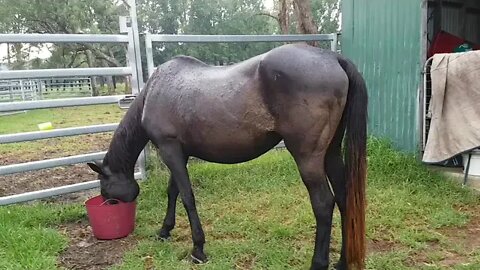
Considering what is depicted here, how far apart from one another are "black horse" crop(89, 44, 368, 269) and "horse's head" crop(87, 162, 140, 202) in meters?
0.49

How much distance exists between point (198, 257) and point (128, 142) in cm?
103

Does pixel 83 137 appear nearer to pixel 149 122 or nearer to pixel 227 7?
pixel 149 122

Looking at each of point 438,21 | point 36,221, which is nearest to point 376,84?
point 438,21

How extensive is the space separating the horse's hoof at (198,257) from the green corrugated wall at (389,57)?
9.94ft

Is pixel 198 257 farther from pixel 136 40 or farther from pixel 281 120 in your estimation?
pixel 136 40

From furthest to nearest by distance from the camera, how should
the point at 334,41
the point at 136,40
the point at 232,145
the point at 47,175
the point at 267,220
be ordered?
1. the point at 334,41
2. the point at 47,175
3. the point at 136,40
4. the point at 267,220
5. the point at 232,145

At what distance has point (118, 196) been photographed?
126 inches

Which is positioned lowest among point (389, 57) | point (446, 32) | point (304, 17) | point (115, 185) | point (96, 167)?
point (115, 185)

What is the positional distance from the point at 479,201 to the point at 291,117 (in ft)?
8.16

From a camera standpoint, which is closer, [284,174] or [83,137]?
[284,174]

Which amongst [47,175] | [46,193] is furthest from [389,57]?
[47,175]

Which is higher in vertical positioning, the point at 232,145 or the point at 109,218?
the point at 232,145

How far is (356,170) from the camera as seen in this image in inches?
95.7

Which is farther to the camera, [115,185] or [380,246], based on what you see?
[115,185]
